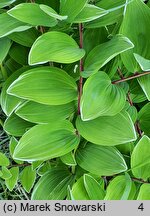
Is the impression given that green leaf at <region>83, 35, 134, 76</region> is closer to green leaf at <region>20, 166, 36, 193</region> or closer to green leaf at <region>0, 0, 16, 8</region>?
green leaf at <region>0, 0, 16, 8</region>

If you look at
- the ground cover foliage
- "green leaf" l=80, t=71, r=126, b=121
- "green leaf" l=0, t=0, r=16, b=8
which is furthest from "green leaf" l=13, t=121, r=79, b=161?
"green leaf" l=0, t=0, r=16, b=8

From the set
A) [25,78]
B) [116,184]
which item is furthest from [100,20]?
[116,184]

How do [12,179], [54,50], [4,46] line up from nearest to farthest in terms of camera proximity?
[54,50] → [4,46] → [12,179]

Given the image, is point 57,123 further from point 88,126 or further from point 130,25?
point 130,25

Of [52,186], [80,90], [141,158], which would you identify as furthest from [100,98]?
[52,186]

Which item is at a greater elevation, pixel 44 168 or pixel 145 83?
pixel 145 83

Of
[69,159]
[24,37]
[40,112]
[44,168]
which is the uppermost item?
[24,37]

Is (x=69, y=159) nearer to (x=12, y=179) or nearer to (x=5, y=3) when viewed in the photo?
(x=12, y=179)
